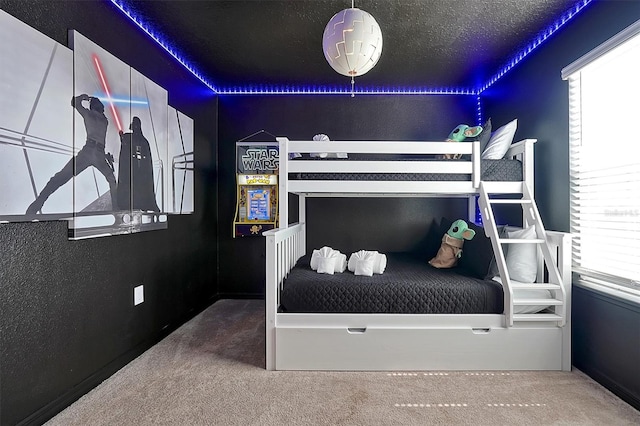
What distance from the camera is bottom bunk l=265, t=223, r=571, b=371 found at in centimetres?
206

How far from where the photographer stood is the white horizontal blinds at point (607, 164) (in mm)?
1755

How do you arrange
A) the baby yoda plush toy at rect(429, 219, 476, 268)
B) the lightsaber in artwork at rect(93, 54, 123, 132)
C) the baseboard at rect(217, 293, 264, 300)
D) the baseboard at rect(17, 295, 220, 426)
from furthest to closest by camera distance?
the baseboard at rect(217, 293, 264, 300)
the baby yoda plush toy at rect(429, 219, 476, 268)
the lightsaber in artwork at rect(93, 54, 123, 132)
the baseboard at rect(17, 295, 220, 426)

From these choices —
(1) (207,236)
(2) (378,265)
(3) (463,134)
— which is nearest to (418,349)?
(2) (378,265)

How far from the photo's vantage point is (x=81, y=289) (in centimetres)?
179

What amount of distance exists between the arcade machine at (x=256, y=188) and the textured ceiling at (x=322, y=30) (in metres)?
0.70

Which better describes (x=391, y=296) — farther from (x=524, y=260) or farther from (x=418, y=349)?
(x=524, y=260)

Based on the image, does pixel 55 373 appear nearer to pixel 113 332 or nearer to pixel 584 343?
pixel 113 332

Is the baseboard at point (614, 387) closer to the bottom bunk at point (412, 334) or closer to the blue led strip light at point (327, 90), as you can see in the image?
the bottom bunk at point (412, 334)

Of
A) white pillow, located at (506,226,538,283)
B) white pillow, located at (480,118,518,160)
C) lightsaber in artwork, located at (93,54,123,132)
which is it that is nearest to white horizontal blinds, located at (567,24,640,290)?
white pillow, located at (506,226,538,283)

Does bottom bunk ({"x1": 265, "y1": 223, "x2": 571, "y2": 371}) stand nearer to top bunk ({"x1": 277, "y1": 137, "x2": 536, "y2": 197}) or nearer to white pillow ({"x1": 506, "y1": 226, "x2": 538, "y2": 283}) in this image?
white pillow ({"x1": 506, "y1": 226, "x2": 538, "y2": 283})

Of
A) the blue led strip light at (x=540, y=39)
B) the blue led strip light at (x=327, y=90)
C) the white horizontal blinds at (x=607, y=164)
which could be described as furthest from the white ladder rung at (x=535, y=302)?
the blue led strip light at (x=327, y=90)

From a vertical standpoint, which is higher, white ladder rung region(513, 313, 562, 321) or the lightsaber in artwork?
the lightsaber in artwork

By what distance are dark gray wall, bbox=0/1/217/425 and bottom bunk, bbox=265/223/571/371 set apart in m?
0.92

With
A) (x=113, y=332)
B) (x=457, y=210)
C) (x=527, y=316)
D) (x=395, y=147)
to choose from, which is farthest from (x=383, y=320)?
(x=457, y=210)
